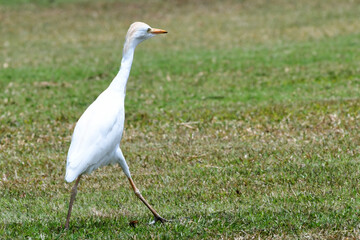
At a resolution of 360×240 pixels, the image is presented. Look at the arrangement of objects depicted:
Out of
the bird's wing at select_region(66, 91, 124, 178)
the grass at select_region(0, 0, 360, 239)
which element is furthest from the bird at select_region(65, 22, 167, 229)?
the grass at select_region(0, 0, 360, 239)

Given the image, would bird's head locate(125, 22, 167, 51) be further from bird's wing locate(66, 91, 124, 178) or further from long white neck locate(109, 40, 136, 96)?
bird's wing locate(66, 91, 124, 178)

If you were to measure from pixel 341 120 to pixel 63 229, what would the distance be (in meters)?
5.82

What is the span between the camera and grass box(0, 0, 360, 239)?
20.5 ft

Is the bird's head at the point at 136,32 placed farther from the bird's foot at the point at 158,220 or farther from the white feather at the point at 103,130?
the bird's foot at the point at 158,220

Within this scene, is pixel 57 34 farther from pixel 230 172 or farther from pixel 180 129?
pixel 230 172

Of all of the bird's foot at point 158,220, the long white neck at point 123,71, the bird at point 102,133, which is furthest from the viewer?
the long white neck at point 123,71

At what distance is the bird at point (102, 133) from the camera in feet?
19.4

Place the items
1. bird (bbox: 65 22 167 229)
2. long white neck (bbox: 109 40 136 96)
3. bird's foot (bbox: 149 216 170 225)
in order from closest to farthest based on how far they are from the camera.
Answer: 1. bird (bbox: 65 22 167 229)
2. bird's foot (bbox: 149 216 170 225)
3. long white neck (bbox: 109 40 136 96)

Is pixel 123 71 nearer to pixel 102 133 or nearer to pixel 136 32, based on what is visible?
pixel 136 32

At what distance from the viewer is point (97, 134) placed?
6039 millimetres

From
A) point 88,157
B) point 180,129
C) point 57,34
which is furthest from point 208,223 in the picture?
point 57,34

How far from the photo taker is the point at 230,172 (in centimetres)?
792

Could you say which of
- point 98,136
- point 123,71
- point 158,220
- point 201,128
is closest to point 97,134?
point 98,136

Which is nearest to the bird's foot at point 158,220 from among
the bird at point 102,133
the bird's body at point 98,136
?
the bird at point 102,133
